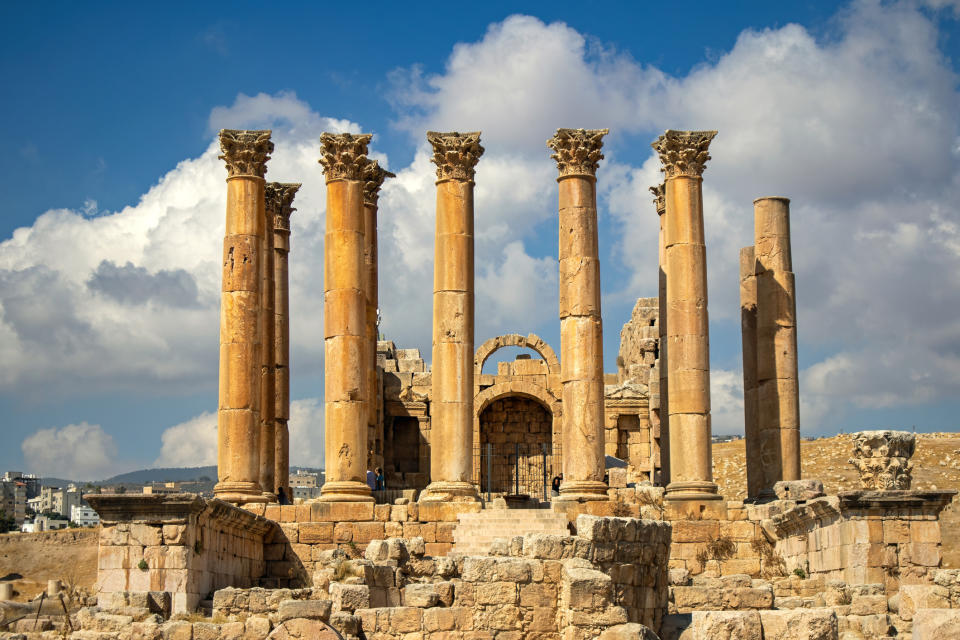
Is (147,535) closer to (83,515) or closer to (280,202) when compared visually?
(280,202)

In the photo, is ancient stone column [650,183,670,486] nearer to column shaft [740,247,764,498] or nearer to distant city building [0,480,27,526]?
column shaft [740,247,764,498]

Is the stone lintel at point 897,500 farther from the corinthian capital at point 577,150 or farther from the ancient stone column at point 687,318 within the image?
the corinthian capital at point 577,150

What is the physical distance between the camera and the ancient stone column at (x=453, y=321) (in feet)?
112

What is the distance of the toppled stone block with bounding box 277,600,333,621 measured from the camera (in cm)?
2014

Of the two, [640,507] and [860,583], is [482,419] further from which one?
[860,583]

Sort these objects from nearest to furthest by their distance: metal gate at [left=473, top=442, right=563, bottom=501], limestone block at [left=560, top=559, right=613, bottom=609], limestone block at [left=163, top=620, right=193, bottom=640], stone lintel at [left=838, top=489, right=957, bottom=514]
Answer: limestone block at [left=560, top=559, right=613, bottom=609], limestone block at [left=163, top=620, right=193, bottom=640], stone lintel at [left=838, top=489, right=957, bottom=514], metal gate at [left=473, top=442, right=563, bottom=501]

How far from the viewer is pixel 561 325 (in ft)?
115

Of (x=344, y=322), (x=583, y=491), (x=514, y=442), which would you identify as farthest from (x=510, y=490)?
(x=344, y=322)

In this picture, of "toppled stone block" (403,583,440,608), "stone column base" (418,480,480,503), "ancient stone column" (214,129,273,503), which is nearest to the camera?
"toppled stone block" (403,583,440,608)

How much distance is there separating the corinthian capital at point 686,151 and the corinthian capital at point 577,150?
169 centimetres

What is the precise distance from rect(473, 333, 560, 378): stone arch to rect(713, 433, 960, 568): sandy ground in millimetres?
13347

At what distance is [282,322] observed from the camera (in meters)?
40.1

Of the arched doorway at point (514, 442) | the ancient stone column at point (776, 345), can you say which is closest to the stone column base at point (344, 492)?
the ancient stone column at point (776, 345)

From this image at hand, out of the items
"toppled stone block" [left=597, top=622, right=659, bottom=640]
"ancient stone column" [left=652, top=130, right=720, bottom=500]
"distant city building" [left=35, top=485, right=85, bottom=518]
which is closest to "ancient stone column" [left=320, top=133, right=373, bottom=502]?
"ancient stone column" [left=652, top=130, right=720, bottom=500]
